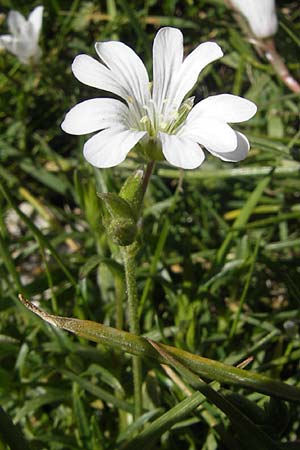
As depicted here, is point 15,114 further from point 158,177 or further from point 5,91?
point 158,177

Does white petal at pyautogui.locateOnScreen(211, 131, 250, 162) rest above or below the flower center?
below

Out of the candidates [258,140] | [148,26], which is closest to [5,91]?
[148,26]

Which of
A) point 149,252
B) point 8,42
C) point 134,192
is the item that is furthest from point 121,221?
point 8,42

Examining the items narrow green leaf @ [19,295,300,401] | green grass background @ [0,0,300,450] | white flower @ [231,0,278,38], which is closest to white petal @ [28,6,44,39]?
green grass background @ [0,0,300,450]

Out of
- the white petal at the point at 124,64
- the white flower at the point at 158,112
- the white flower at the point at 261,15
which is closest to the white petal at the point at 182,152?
the white flower at the point at 158,112

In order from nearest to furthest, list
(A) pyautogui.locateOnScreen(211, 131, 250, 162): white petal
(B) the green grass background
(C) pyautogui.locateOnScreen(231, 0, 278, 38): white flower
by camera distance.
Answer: (A) pyautogui.locateOnScreen(211, 131, 250, 162): white petal → (B) the green grass background → (C) pyautogui.locateOnScreen(231, 0, 278, 38): white flower

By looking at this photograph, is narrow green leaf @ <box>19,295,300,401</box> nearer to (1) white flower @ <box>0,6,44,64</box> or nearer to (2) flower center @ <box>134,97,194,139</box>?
(2) flower center @ <box>134,97,194,139</box>

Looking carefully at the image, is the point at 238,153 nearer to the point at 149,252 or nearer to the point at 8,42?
the point at 149,252
